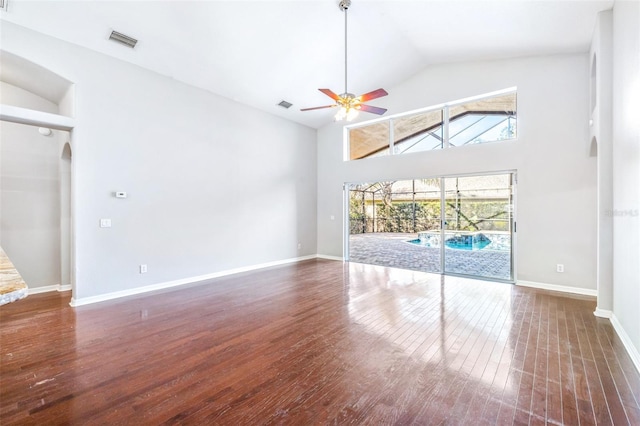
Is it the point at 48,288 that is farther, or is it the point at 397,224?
the point at 397,224

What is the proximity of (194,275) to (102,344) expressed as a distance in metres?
2.44

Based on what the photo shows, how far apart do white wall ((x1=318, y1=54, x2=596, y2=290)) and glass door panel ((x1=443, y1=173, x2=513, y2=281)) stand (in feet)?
0.80

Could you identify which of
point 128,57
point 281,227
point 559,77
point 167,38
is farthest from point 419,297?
point 128,57

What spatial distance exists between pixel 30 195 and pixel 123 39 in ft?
9.65

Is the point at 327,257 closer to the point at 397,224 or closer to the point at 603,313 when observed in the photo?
the point at 397,224

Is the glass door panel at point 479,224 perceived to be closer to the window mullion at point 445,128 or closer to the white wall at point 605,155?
the window mullion at point 445,128

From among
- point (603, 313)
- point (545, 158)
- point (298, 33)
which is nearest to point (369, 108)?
point (298, 33)

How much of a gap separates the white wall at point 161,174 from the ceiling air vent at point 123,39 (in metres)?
0.44

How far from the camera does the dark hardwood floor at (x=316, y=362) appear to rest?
72.5 inches

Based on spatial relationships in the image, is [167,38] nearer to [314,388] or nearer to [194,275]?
[194,275]

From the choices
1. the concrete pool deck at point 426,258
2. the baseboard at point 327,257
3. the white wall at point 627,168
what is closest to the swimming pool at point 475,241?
the concrete pool deck at point 426,258

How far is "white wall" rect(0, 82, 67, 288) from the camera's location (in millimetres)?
4250

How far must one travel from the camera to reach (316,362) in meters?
→ 2.45

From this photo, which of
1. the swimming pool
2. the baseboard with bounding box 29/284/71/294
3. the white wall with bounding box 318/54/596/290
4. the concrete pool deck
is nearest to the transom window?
the white wall with bounding box 318/54/596/290
